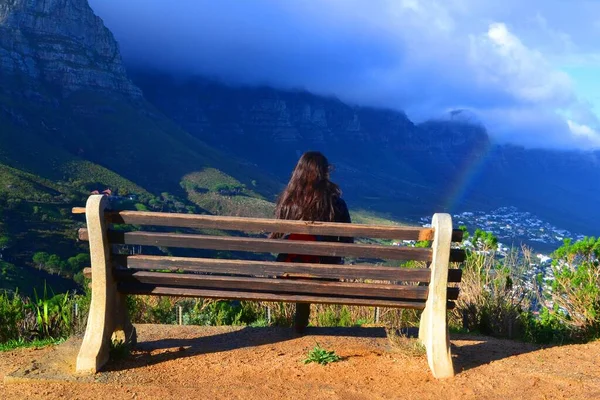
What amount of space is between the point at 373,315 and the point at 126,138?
8262cm

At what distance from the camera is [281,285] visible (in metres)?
3.55

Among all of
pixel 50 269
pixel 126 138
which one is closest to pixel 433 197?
pixel 126 138

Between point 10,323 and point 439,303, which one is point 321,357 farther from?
point 10,323

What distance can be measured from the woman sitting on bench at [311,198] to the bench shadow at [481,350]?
1088 mm

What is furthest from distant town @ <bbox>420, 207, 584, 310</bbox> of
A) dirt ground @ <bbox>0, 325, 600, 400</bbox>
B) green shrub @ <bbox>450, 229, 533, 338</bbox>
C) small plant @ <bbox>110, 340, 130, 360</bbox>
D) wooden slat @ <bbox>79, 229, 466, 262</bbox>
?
small plant @ <bbox>110, 340, 130, 360</bbox>

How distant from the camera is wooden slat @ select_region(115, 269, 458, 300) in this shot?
3.56 meters

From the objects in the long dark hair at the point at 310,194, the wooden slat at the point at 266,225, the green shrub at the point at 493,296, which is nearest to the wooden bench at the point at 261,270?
the wooden slat at the point at 266,225

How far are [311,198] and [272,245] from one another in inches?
33.1

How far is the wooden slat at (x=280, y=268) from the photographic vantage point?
3.45m

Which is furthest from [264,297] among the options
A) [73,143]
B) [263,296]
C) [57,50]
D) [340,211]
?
[57,50]

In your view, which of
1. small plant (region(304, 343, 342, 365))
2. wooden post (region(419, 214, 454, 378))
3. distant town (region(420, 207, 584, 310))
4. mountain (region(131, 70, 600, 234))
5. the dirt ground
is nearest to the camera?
the dirt ground

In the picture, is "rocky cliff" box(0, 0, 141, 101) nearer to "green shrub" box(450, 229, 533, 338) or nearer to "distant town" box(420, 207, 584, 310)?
"distant town" box(420, 207, 584, 310)

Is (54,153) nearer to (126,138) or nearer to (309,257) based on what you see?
(126,138)

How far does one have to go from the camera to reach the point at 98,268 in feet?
11.5
